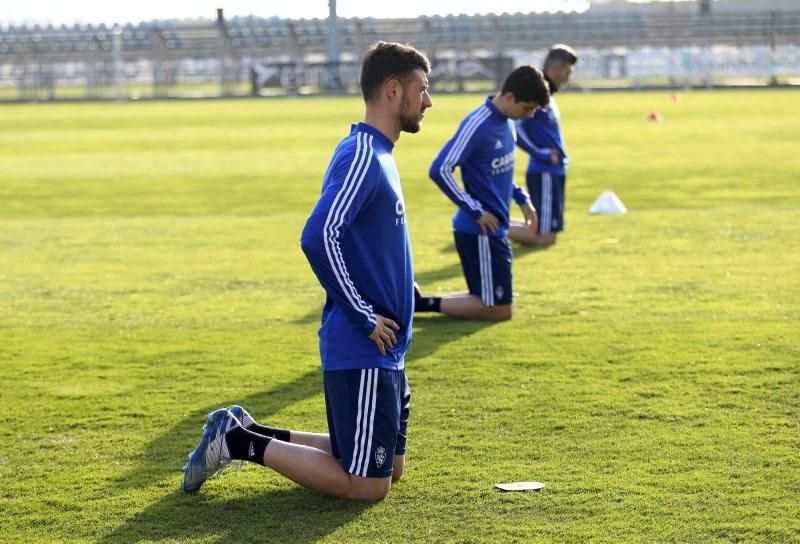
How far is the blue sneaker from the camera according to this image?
16.5 ft

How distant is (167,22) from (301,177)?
59.6 m

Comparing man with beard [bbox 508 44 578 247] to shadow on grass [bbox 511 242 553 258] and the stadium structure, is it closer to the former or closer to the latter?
shadow on grass [bbox 511 242 553 258]

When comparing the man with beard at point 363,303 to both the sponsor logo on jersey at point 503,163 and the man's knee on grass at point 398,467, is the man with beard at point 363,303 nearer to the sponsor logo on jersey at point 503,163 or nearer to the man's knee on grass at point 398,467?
the man's knee on grass at point 398,467

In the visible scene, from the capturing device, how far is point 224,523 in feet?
15.7

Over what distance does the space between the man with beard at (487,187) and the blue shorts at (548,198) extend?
3.34 meters

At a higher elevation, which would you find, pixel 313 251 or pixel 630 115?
pixel 313 251

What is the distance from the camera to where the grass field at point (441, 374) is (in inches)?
191

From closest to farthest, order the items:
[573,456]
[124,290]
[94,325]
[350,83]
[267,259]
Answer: [573,456] → [94,325] → [124,290] → [267,259] → [350,83]

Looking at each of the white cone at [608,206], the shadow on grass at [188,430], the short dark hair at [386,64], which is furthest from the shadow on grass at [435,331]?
the white cone at [608,206]

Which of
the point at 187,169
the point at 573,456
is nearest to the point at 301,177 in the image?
the point at 187,169

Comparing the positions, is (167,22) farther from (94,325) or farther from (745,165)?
(94,325)

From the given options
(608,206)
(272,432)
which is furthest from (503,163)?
(608,206)

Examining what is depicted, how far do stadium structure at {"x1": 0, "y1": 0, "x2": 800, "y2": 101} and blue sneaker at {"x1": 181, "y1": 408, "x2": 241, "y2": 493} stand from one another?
53.2 m

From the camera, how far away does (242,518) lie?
15.9 ft
